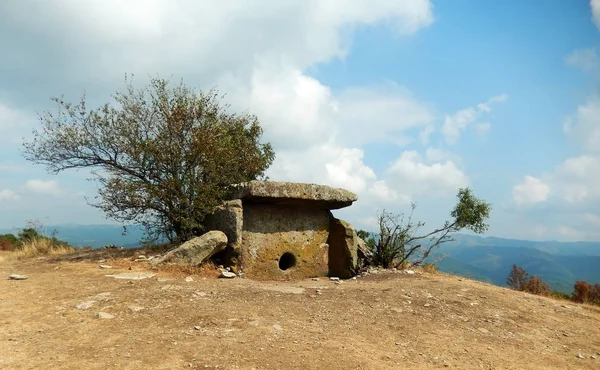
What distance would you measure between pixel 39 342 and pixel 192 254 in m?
4.41

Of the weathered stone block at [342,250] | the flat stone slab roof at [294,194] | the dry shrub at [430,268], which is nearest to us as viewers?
the flat stone slab roof at [294,194]

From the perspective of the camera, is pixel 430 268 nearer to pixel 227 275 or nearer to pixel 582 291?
pixel 582 291

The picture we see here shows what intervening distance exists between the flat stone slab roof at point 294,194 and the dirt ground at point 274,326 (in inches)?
99.3

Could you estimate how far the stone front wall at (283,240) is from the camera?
10812mm

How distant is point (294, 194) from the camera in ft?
35.9

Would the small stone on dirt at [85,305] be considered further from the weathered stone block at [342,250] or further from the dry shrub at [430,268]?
the dry shrub at [430,268]

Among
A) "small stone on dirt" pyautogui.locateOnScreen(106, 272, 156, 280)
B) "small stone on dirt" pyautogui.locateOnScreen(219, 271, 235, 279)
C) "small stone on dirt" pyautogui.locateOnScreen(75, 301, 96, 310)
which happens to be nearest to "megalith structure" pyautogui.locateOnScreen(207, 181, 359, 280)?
"small stone on dirt" pyautogui.locateOnScreen(219, 271, 235, 279)

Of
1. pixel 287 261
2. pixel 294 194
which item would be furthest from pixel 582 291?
pixel 294 194

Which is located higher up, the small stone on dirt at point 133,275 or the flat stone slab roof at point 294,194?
the flat stone slab roof at point 294,194

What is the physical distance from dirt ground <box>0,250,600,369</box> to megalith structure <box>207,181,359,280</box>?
1734 millimetres

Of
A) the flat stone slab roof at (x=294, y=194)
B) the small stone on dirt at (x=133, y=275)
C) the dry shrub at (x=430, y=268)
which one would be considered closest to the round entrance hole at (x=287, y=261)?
the flat stone slab roof at (x=294, y=194)

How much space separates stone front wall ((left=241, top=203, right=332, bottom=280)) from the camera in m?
10.8

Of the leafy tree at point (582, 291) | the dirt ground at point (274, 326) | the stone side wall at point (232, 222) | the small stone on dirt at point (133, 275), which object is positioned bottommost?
the leafy tree at point (582, 291)

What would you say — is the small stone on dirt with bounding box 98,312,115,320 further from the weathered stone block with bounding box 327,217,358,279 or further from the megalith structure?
the weathered stone block with bounding box 327,217,358,279
